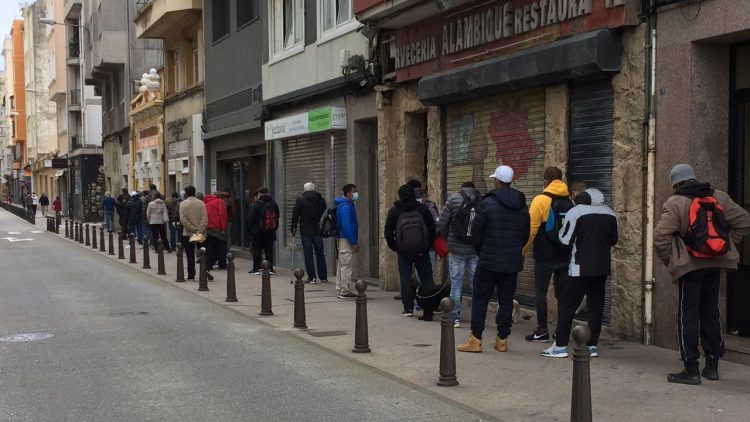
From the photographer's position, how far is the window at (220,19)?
2439cm

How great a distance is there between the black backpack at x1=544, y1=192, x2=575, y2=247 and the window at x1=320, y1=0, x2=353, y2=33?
8.68 metres

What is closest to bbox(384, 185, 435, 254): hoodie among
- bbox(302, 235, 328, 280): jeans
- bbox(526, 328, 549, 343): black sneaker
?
bbox(526, 328, 549, 343): black sneaker

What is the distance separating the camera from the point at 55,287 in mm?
16688

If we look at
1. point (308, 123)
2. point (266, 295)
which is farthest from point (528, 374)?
point (308, 123)

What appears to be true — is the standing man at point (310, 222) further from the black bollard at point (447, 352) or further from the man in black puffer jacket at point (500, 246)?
the black bollard at point (447, 352)

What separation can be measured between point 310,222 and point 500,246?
25.7 ft

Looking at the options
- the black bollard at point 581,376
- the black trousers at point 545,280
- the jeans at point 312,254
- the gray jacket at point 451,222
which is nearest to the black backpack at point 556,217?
the black trousers at point 545,280

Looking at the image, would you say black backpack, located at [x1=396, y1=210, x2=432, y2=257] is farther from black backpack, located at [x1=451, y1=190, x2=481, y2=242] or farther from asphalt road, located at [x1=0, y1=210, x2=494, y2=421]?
asphalt road, located at [x1=0, y1=210, x2=494, y2=421]

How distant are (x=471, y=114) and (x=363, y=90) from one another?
3.57 meters

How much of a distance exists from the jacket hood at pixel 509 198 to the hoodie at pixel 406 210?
2441 mm

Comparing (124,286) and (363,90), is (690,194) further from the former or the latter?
(124,286)

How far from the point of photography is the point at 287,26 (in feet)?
66.5

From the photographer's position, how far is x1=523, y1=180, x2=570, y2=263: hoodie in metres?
9.21

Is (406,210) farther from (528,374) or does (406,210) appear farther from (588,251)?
(528,374)
